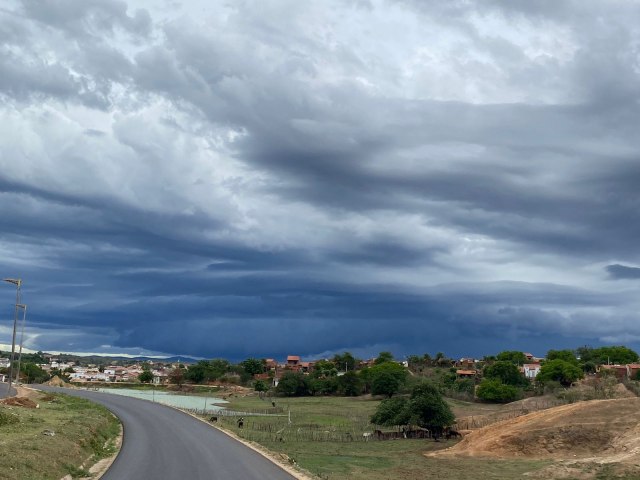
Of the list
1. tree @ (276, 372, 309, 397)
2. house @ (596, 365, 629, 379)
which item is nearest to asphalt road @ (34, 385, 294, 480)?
tree @ (276, 372, 309, 397)

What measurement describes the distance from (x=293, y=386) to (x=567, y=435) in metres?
114

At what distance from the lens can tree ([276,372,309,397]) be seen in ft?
546

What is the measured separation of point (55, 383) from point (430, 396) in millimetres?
106782

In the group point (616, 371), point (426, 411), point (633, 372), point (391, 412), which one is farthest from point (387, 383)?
point (426, 411)

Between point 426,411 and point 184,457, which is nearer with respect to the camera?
point 184,457

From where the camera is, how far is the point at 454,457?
57562mm

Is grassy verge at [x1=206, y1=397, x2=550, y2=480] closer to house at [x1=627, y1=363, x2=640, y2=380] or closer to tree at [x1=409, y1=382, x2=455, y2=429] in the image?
tree at [x1=409, y1=382, x2=455, y2=429]

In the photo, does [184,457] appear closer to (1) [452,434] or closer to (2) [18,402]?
(2) [18,402]

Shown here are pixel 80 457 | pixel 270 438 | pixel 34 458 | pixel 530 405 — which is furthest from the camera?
pixel 530 405

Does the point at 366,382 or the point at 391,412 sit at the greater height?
the point at 366,382

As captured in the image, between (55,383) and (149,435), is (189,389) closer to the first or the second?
(55,383)

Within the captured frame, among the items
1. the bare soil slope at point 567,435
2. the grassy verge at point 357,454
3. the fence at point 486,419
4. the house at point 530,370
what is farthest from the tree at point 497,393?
the bare soil slope at point 567,435

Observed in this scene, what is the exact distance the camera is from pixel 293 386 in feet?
546

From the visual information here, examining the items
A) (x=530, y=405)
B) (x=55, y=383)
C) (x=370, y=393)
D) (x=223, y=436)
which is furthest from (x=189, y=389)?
(x=223, y=436)
